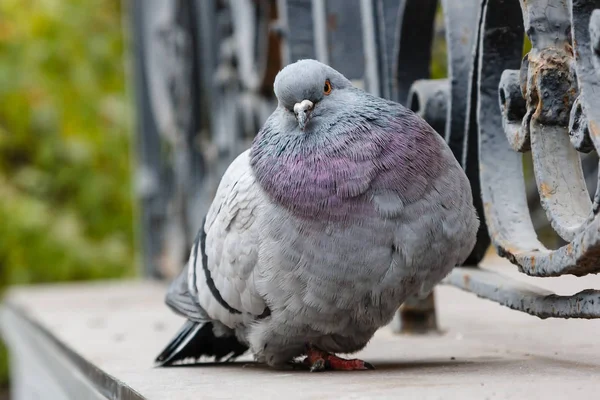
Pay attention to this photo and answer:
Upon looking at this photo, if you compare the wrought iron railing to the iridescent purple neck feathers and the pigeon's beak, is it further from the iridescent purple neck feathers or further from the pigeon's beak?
the pigeon's beak

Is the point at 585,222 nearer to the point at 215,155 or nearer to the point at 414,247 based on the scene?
the point at 414,247

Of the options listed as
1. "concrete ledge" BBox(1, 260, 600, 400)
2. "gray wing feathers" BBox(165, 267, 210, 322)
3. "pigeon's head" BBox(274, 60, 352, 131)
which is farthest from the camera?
"gray wing feathers" BBox(165, 267, 210, 322)

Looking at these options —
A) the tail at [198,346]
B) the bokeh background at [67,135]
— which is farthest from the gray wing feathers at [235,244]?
the bokeh background at [67,135]

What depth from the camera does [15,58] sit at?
980cm

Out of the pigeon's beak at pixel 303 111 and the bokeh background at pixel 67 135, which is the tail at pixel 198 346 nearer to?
the pigeon's beak at pixel 303 111

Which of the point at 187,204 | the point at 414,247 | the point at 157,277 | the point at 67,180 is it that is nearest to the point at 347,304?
the point at 414,247

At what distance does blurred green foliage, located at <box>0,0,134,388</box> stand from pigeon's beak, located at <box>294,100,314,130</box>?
23.5 ft

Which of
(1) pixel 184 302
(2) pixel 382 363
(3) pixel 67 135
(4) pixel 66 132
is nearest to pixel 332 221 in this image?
(2) pixel 382 363

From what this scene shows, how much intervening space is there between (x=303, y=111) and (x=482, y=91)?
599 millimetres

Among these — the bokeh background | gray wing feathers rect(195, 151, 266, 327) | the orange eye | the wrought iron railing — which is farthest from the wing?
the bokeh background

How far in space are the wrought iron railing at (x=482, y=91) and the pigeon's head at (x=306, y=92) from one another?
0.45 m

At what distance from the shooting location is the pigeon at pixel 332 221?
2385mm

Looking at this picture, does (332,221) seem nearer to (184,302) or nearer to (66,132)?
(184,302)

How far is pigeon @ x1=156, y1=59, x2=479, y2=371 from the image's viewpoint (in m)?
2.38
